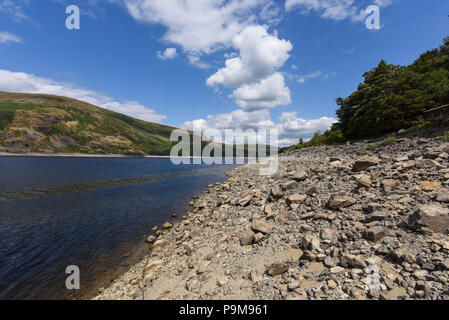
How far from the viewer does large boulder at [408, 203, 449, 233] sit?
209 inches

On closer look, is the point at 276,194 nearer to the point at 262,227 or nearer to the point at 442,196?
the point at 262,227

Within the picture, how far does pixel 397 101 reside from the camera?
76.7 ft

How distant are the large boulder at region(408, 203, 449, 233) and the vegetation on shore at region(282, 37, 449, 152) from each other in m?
18.4

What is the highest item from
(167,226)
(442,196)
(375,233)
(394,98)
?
(394,98)

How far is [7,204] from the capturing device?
22938mm

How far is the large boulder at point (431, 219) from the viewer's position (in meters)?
5.32

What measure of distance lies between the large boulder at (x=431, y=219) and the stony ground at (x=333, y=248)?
0.07ft

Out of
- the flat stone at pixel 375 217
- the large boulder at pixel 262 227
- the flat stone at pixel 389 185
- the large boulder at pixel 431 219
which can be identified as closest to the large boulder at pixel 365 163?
the flat stone at pixel 389 185

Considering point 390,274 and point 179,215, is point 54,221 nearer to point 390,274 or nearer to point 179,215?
point 179,215

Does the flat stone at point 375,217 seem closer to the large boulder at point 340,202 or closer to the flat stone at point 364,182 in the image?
the large boulder at point 340,202

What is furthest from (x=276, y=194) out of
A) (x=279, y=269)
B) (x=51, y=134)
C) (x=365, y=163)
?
(x=51, y=134)

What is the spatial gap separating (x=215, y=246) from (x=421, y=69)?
48756 millimetres

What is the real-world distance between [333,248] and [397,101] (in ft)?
93.2
